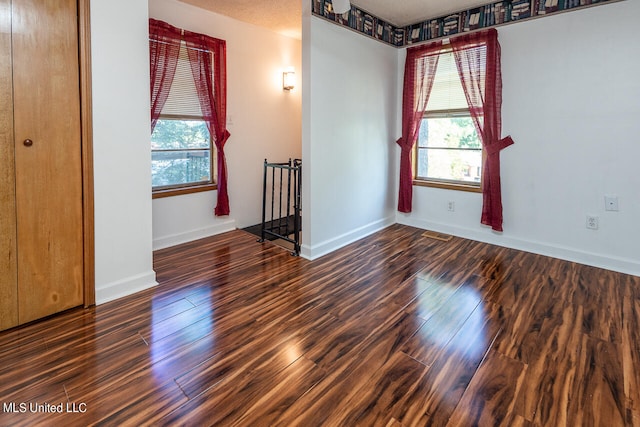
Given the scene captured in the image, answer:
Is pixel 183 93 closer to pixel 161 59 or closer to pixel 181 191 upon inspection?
pixel 161 59

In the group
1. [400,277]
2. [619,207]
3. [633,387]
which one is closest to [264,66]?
[400,277]

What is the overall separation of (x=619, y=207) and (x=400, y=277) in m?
2.13

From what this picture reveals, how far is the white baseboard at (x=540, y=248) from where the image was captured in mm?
3301

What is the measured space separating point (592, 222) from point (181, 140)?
4.27 metres

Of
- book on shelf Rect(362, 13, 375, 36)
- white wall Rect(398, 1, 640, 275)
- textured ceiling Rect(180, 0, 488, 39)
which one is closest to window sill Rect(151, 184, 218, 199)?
textured ceiling Rect(180, 0, 488, 39)

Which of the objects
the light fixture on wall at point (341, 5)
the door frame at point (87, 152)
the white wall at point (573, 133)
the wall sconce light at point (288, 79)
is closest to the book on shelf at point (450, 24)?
the white wall at point (573, 133)

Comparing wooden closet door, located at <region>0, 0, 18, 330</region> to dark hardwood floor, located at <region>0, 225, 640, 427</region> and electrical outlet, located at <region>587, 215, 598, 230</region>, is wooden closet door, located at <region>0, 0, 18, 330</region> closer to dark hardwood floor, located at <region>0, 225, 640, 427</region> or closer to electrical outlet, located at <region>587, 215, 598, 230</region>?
dark hardwood floor, located at <region>0, 225, 640, 427</region>

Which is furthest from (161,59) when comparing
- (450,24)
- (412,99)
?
(450,24)

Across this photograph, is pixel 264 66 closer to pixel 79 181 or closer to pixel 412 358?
pixel 79 181

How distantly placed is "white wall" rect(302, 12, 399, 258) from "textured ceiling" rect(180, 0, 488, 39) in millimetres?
348

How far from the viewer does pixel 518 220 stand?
392 cm

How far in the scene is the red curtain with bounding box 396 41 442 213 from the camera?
4.30 metres

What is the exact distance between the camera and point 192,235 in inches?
162

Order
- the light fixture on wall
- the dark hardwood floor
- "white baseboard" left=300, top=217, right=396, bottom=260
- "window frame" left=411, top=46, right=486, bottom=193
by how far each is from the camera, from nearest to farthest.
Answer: the dark hardwood floor < the light fixture on wall < "white baseboard" left=300, top=217, right=396, bottom=260 < "window frame" left=411, top=46, right=486, bottom=193
